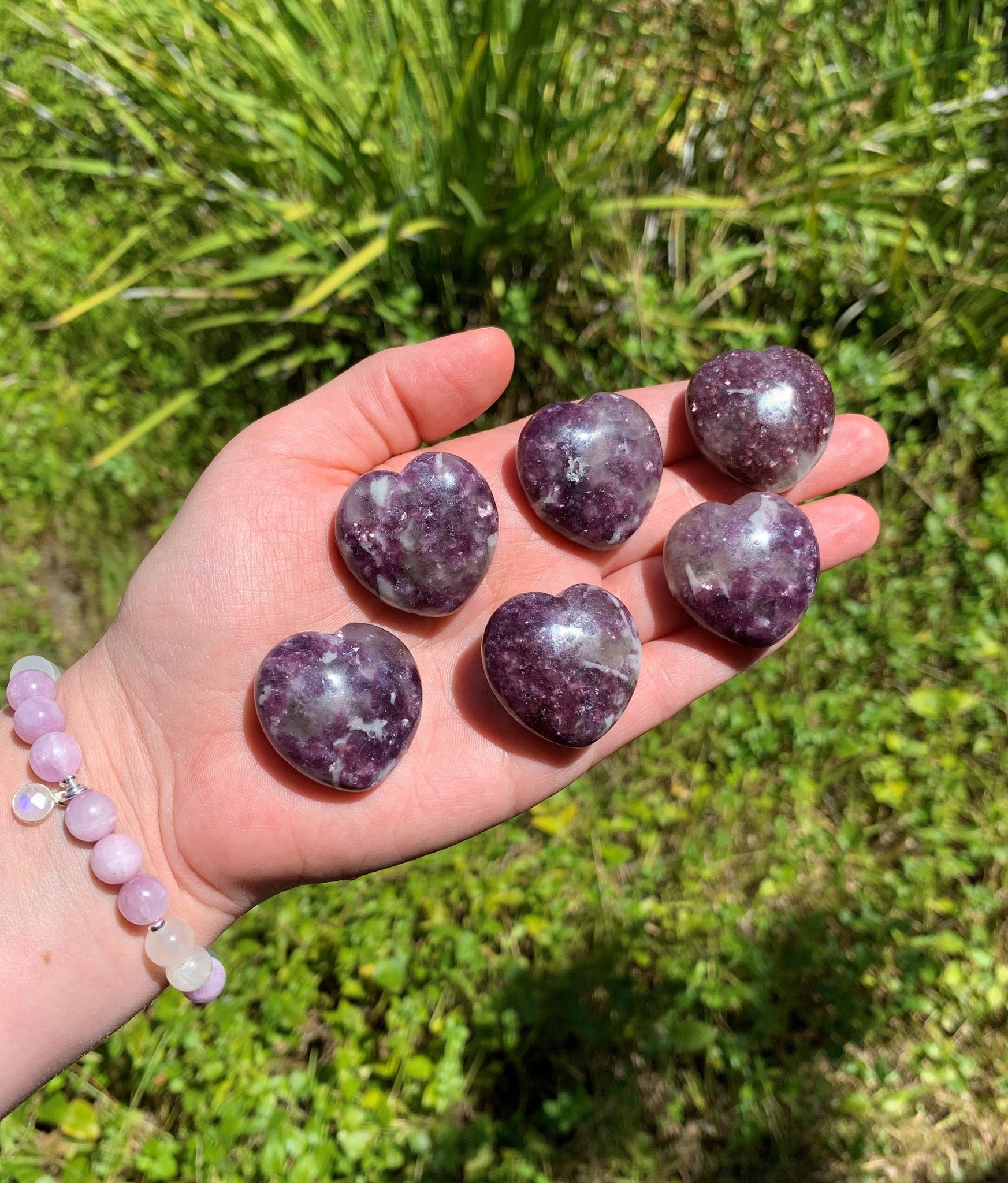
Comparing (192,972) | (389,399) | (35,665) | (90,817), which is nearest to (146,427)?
(35,665)

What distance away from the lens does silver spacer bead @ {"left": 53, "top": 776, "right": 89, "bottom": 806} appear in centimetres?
163

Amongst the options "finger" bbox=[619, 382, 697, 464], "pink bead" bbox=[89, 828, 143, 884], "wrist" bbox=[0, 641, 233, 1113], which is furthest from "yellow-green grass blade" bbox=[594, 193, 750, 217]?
"pink bead" bbox=[89, 828, 143, 884]

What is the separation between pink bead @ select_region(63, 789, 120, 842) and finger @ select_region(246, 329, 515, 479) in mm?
755

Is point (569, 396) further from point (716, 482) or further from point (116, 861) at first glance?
point (116, 861)

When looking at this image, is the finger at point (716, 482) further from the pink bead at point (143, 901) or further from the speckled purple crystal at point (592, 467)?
the pink bead at point (143, 901)

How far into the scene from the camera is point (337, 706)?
5.16ft

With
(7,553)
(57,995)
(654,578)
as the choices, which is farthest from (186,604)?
(7,553)

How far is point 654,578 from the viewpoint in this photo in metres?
1.95

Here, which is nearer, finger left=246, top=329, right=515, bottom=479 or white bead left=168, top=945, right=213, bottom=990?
white bead left=168, top=945, right=213, bottom=990

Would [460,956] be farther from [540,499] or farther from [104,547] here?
[104,547]

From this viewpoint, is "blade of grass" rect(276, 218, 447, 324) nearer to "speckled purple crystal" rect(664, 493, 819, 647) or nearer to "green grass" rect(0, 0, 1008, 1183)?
"green grass" rect(0, 0, 1008, 1183)

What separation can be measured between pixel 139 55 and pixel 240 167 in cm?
51

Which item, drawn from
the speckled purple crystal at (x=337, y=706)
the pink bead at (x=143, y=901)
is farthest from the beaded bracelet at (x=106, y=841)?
the speckled purple crystal at (x=337, y=706)

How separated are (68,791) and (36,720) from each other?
16 cm
